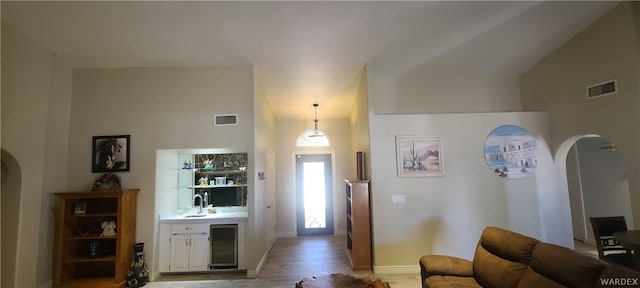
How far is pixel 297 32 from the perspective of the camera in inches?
148

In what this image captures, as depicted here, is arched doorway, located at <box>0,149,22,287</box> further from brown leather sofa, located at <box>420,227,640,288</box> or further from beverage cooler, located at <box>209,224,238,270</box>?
brown leather sofa, located at <box>420,227,640,288</box>

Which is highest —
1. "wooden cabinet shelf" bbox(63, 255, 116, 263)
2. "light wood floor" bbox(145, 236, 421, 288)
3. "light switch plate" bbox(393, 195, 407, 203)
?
"light switch plate" bbox(393, 195, 407, 203)

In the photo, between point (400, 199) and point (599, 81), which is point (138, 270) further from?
point (599, 81)

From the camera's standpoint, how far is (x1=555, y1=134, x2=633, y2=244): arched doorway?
18.4 feet

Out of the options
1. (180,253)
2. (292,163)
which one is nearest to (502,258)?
(180,253)

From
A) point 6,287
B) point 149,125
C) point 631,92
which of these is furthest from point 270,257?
point 631,92

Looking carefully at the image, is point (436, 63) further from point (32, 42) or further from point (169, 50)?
point (32, 42)

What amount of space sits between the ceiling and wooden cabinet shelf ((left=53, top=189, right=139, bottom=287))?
2166 mm

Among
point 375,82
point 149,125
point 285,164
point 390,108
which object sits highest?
point 375,82

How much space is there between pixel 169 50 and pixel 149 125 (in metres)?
1.31

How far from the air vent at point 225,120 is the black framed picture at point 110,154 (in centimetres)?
144

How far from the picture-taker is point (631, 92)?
3707 mm

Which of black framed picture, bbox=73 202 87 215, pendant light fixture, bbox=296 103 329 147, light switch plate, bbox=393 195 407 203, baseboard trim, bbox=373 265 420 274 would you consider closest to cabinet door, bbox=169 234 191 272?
black framed picture, bbox=73 202 87 215

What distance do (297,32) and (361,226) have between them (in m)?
3.12
